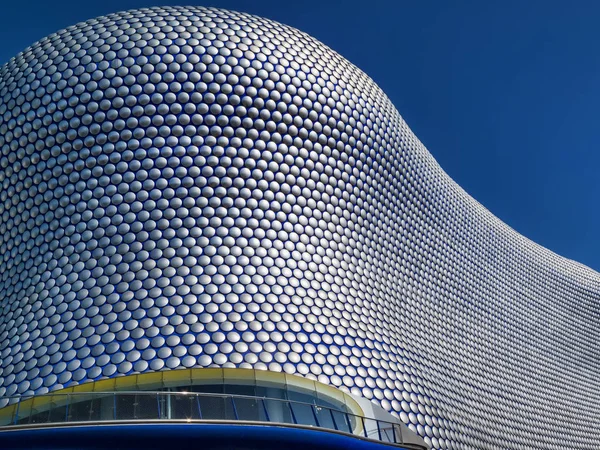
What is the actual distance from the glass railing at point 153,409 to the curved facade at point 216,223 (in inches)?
103

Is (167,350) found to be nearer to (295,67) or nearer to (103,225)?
(103,225)

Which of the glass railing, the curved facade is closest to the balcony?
the glass railing

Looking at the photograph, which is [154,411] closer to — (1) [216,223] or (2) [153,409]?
(2) [153,409]

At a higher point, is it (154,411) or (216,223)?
(216,223)

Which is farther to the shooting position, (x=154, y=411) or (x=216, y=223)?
(x=216, y=223)

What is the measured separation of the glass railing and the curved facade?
261cm

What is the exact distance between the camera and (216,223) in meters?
18.6

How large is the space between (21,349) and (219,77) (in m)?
9.79

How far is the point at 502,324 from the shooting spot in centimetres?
2966

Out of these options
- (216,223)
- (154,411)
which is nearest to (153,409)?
(154,411)

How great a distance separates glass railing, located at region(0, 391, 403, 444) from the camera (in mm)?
11695

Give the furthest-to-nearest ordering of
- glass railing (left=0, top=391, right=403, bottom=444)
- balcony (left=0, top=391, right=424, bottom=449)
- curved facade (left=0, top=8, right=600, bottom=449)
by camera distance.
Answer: curved facade (left=0, top=8, right=600, bottom=449) < glass railing (left=0, top=391, right=403, bottom=444) < balcony (left=0, top=391, right=424, bottom=449)

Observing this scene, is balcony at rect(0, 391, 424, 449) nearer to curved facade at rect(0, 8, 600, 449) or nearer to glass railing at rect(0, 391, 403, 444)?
glass railing at rect(0, 391, 403, 444)

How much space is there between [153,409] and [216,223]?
7.62 metres
